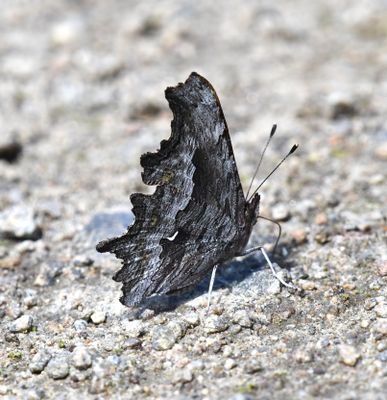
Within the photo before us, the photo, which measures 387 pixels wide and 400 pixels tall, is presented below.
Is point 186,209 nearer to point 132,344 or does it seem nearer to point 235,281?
point 235,281

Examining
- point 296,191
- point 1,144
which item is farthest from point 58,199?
point 296,191

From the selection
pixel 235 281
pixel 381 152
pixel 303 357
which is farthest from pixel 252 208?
pixel 381 152

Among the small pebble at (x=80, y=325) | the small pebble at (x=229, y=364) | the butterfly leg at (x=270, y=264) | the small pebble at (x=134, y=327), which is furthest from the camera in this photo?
the butterfly leg at (x=270, y=264)

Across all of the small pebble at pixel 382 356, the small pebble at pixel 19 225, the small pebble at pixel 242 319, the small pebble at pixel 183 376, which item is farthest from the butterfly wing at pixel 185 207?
the small pebble at pixel 19 225

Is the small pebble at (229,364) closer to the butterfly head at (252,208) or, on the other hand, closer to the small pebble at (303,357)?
the small pebble at (303,357)

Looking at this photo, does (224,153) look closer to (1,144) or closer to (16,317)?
(16,317)

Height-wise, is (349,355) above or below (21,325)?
below
